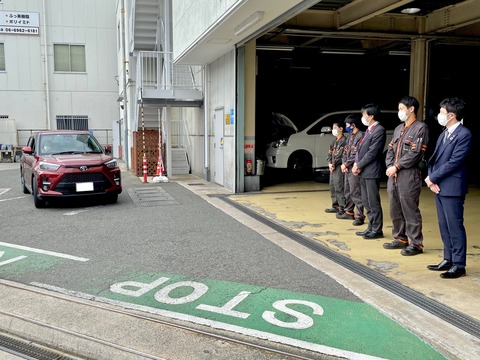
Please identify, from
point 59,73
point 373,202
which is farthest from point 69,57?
point 373,202

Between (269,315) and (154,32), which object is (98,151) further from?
(154,32)

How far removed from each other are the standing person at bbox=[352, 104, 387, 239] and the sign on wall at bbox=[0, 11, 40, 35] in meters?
24.1

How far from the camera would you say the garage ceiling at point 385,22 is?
A: 10164mm

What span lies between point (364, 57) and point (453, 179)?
12.1 metres

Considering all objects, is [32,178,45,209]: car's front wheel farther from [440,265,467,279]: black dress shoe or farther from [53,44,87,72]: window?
[53,44,87,72]: window

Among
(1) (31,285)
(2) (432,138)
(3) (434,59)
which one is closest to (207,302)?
(1) (31,285)

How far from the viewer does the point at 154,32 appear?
17891mm

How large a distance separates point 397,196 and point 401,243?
70cm

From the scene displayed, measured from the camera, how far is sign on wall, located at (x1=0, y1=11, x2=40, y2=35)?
2452 centimetres

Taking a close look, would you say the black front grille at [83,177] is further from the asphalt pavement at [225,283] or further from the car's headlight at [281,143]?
the car's headlight at [281,143]

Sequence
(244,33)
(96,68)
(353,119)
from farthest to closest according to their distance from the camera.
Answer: (96,68) → (244,33) → (353,119)

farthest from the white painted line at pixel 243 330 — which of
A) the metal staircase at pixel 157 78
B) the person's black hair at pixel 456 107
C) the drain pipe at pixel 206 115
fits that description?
the metal staircase at pixel 157 78

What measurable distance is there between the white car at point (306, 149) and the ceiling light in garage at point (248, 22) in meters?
4.44

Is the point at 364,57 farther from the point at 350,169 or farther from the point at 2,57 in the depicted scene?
the point at 2,57
